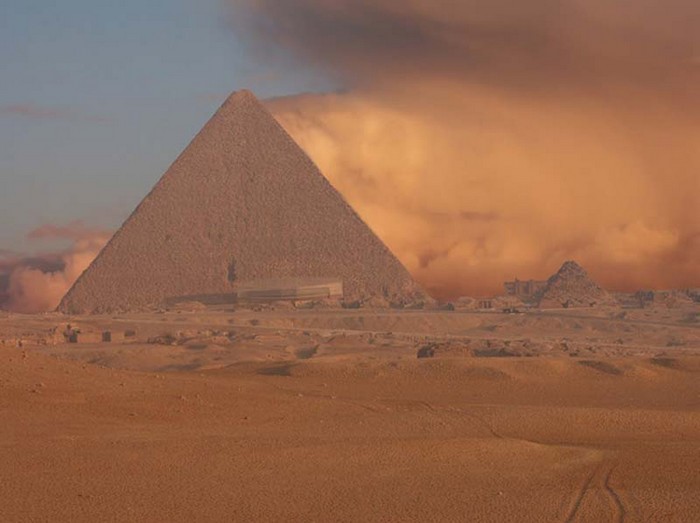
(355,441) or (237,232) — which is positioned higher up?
(237,232)

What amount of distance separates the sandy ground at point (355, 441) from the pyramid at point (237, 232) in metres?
57.4

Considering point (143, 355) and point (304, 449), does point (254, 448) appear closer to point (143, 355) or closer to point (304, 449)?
point (304, 449)

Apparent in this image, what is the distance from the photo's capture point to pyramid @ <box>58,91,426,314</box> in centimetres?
8262

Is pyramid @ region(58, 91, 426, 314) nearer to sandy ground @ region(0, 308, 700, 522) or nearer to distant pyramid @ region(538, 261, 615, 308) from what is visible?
distant pyramid @ region(538, 261, 615, 308)

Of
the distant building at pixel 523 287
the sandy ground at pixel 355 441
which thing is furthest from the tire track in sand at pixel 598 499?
the distant building at pixel 523 287

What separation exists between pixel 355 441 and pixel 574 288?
70.1m

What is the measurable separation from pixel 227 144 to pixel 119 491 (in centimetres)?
8048

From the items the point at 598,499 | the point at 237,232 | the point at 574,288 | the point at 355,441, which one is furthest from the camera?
the point at 237,232

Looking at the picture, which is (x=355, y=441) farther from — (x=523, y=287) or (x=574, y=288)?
(x=523, y=287)

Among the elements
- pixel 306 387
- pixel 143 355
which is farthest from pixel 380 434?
pixel 143 355

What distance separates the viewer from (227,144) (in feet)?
295

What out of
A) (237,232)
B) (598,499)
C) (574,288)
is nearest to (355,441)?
(598,499)

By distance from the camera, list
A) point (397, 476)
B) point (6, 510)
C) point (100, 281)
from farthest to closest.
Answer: point (100, 281) < point (397, 476) < point (6, 510)

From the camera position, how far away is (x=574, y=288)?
81438 mm
